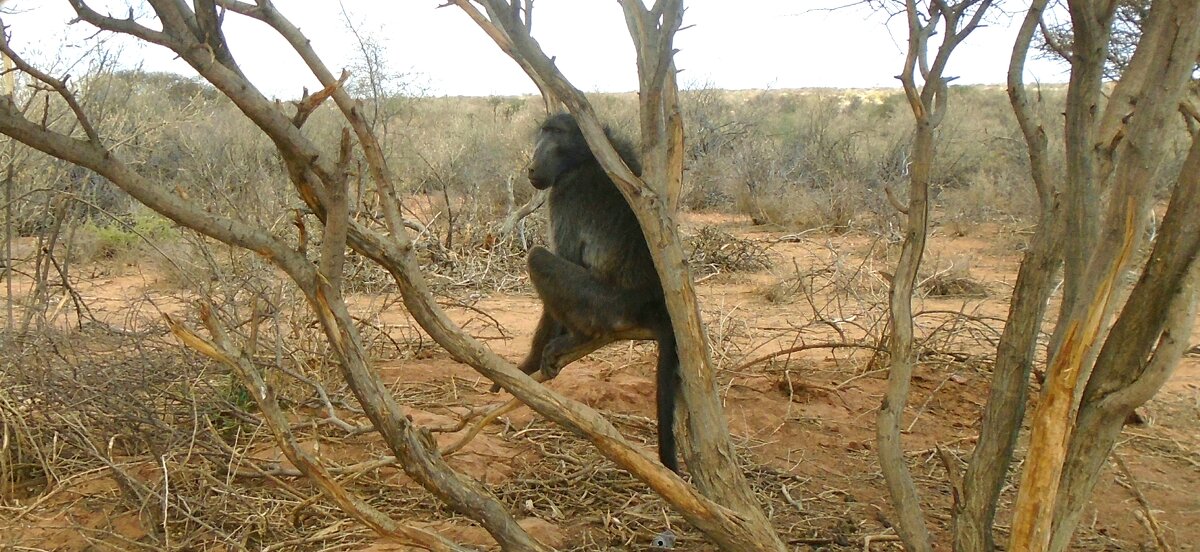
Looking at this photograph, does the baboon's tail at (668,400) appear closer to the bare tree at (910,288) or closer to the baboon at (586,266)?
the baboon at (586,266)

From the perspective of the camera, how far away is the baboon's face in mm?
4441

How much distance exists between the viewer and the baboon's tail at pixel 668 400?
10.8ft

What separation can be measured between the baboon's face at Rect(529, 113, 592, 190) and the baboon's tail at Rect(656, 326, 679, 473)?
1.37 m

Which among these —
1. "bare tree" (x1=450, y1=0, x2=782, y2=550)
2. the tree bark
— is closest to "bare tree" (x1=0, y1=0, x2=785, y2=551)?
"bare tree" (x1=450, y1=0, x2=782, y2=550)

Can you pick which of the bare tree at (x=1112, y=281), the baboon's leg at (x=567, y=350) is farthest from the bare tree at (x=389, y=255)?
the baboon's leg at (x=567, y=350)

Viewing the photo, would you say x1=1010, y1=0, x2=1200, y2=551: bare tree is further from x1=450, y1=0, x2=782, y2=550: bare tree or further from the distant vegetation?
the distant vegetation

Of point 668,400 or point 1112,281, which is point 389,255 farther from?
point 1112,281

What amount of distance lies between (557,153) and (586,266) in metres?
0.68

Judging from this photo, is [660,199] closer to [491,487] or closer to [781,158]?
[491,487]

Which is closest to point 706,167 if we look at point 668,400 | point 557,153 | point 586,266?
point 557,153

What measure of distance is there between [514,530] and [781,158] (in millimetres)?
13563

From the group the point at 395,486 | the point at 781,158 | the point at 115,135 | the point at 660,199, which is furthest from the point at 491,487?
the point at 781,158

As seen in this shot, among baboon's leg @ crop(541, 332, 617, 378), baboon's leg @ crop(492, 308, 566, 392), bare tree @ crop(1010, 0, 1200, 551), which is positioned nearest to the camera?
bare tree @ crop(1010, 0, 1200, 551)

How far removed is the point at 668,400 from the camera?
335 cm
